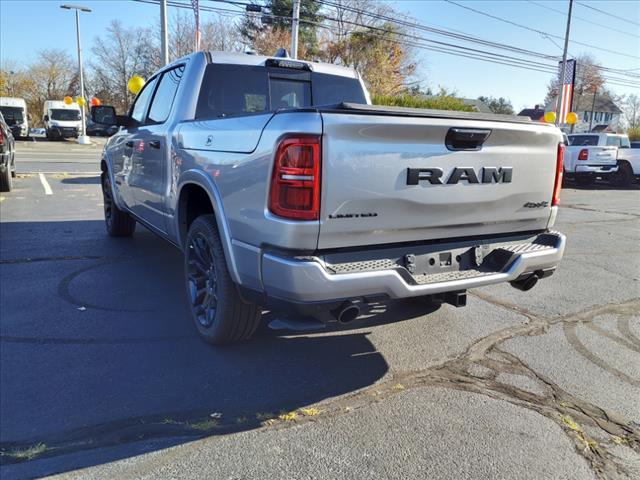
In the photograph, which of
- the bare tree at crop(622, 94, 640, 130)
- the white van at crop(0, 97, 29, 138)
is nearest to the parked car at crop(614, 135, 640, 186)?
the white van at crop(0, 97, 29, 138)

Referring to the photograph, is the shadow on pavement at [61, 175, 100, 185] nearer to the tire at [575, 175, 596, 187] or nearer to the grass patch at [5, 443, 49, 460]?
the grass patch at [5, 443, 49, 460]

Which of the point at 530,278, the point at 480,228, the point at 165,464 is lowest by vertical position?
the point at 165,464

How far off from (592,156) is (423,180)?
16912 millimetres

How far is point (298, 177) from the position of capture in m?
2.52

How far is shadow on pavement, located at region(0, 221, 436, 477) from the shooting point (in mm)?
2588

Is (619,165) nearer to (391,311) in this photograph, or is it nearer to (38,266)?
(391,311)

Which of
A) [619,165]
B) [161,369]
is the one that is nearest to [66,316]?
[161,369]

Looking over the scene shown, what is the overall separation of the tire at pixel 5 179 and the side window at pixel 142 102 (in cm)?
620

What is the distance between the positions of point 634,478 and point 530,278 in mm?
1386

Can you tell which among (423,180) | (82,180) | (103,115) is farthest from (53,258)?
(82,180)

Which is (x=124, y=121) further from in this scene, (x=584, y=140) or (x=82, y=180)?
(x=584, y=140)

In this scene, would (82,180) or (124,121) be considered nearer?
(124,121)

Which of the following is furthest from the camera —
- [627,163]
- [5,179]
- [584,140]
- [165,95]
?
[627,163]

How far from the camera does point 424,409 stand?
9.36 ft
